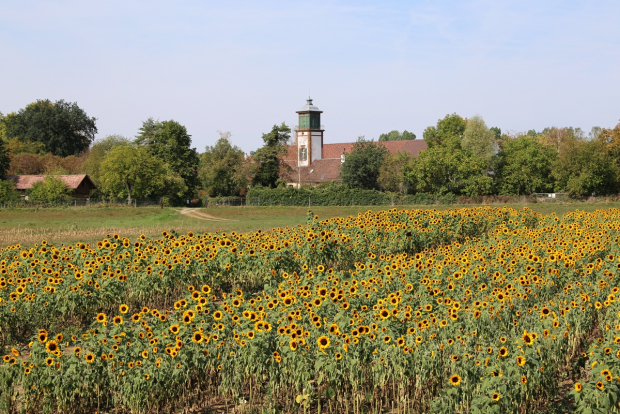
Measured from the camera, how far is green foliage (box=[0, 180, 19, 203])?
59.4m

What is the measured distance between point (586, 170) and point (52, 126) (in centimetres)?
7720

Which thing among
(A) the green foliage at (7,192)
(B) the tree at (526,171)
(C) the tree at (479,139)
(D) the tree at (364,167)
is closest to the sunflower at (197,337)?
(A) the green foliage at (7,192)

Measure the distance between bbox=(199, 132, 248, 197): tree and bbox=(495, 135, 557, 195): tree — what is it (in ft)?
94.8

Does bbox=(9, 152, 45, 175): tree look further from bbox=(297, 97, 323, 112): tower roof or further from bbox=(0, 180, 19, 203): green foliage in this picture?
bbox=(297, 97, 323, 112): tower roof

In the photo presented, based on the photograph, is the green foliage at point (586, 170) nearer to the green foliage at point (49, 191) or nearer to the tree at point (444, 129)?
the tree at point (444, 129)

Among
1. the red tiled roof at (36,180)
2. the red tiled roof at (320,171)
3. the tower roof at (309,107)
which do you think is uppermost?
the tower roof at (309,107)

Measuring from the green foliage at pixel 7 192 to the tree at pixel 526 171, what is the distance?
48716mm

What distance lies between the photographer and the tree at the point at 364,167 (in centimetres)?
7338

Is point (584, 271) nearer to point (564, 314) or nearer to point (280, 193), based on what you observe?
point (564, 314)

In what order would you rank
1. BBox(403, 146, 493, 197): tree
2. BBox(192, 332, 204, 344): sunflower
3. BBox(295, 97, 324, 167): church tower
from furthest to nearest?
BBox(295, 97, 324, 167): church tower < BBox(403, 146, 493, 197): tree < BBox(192, 332, 204, 344): sunflower

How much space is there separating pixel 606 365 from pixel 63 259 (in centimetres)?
992

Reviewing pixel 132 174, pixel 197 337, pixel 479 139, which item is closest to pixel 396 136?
pixel 479 139

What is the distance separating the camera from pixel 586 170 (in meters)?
64.1

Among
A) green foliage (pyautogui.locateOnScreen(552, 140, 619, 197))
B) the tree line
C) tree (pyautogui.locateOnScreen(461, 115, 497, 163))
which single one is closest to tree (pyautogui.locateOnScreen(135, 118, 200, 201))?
the tree line
